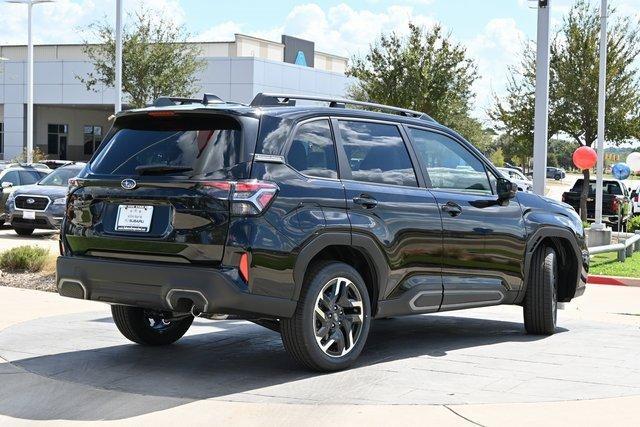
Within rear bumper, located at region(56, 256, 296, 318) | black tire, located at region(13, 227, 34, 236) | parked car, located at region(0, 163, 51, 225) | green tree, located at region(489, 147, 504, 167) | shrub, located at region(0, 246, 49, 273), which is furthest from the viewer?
green tree, located at region(489, 147, 504, 167)

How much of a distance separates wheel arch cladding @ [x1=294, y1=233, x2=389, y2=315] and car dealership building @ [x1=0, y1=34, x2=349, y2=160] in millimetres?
55485

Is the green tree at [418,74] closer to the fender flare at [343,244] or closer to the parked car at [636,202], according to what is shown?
the parked car at [636,202]

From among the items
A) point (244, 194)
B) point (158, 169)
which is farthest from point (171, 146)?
point (244, 194)

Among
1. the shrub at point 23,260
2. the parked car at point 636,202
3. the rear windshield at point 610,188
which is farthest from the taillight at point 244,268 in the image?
the parked car at point 636,202

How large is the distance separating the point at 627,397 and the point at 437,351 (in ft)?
6.44

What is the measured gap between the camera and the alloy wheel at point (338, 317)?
7.17 m

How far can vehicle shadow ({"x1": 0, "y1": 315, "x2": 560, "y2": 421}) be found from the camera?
21.0ft

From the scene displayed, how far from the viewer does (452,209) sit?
8.22 metres

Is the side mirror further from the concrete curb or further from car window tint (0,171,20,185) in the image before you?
car window tint (0,171,20,185)

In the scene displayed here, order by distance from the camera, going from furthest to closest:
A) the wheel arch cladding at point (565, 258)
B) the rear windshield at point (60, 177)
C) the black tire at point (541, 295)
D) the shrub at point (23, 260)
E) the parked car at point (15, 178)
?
the parked car at point (15, 178)
the rear windshield at point (60, 177)
the shrub at point (23, 260)
the wheel arch cladding at point (565, 258)
the black tire at point (541, 295)

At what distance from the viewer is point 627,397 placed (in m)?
6.66

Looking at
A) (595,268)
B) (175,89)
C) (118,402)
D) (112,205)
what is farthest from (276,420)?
(175,89)

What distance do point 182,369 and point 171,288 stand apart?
39.4 inches

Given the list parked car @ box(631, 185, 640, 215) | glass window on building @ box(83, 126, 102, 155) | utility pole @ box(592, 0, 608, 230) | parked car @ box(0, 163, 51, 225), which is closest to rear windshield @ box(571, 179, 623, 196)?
parked car @ box(631, 185, 640, 215)
